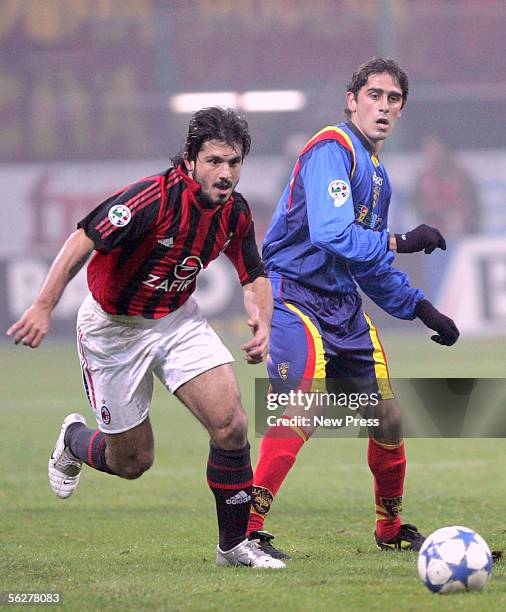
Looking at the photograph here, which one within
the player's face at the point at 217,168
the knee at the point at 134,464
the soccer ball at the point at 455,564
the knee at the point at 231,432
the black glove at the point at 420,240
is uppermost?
the player's face at the point at 217,168

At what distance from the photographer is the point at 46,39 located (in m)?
24.8

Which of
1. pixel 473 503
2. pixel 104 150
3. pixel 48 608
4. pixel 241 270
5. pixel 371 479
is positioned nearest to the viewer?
pixel 48 608

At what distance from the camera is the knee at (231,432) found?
5473mm

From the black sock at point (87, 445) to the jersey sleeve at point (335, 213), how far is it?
1.46 metres

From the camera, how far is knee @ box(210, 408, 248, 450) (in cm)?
547

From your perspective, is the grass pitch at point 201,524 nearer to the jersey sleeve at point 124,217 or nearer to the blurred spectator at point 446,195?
the jersey sleeve at point 124,217

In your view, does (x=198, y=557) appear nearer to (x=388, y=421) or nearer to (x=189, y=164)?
(x=388, y=421)

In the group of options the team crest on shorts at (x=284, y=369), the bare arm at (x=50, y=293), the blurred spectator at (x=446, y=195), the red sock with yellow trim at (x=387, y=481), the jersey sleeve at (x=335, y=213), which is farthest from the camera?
the blurred spectator at (x=446, y=195)

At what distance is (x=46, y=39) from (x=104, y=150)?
3.28m

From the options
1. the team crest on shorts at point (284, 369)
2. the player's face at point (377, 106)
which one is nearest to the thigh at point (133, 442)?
the team crest on shorts at point (284, 369)

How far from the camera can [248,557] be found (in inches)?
217

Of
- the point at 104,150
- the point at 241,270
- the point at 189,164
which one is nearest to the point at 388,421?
the point at 241,270

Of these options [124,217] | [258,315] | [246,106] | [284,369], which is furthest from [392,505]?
[246,106]

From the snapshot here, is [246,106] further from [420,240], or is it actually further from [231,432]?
[231,432]
